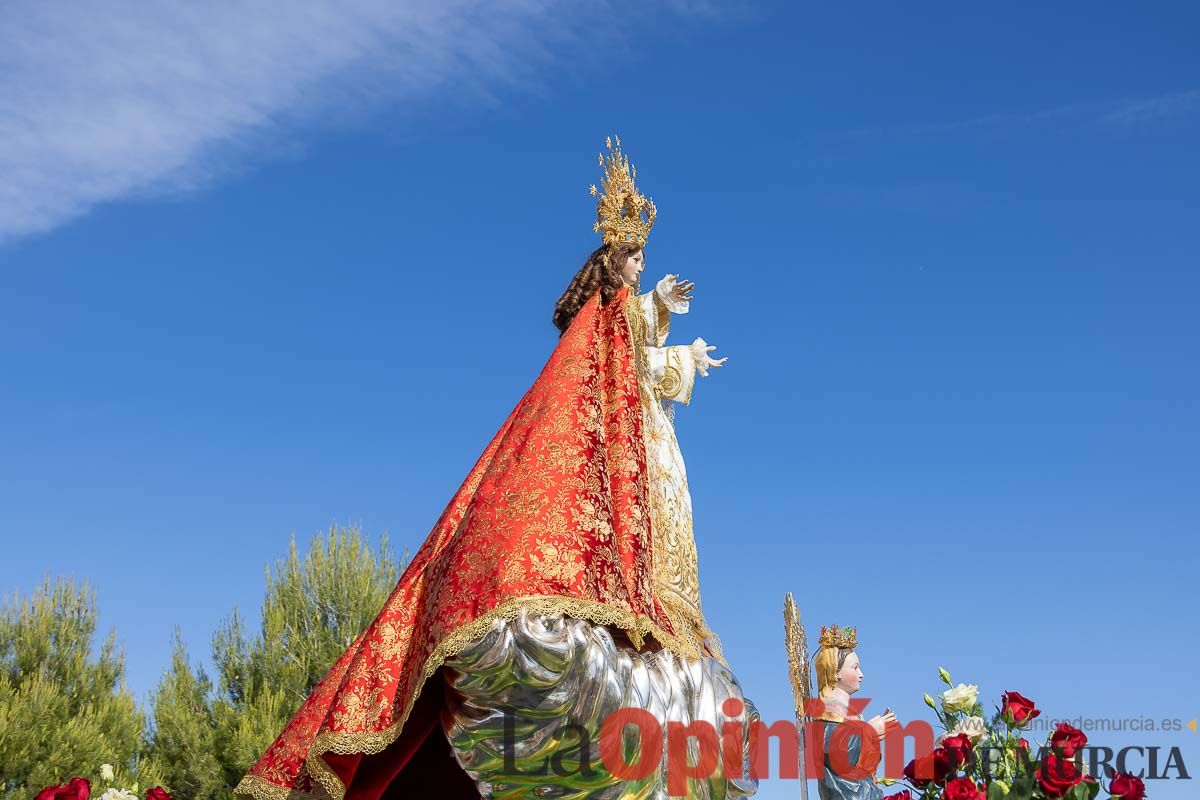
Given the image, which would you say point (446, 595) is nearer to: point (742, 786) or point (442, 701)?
point (442, 701)

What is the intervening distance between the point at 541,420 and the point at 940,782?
2580mm

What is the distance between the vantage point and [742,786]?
639 cm

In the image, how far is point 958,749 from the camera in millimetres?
5969

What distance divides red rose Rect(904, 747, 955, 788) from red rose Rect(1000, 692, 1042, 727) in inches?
16.2

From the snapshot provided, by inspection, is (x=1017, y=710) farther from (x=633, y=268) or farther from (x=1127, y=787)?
(x=633, y=268)

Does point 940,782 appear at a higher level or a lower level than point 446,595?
lower

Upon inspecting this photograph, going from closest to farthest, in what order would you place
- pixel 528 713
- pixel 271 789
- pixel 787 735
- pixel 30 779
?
pixel 528 713
pixel 271 789
pixel 787 735
pixel 30 779

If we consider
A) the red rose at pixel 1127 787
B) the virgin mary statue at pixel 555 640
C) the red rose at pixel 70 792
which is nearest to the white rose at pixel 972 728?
the red rose at pixel 1127 787

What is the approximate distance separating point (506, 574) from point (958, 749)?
90.3 inches

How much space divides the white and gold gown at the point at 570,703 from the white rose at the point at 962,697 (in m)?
0.98

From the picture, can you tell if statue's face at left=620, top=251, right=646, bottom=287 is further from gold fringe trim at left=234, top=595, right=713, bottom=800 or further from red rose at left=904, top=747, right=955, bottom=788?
red rose at left=904, top=747, right=955, bottom=788

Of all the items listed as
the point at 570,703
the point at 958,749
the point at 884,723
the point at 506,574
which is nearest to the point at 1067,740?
the point at 958,749

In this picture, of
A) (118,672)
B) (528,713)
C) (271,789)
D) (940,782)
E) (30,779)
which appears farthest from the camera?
(118,672)

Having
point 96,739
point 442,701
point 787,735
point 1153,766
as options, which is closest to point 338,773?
point 442,701
